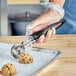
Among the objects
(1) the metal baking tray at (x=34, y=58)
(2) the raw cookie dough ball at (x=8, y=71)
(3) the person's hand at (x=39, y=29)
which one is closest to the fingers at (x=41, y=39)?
(3) the person's hand at (x=39, y=29)

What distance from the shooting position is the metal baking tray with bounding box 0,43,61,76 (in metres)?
0.75

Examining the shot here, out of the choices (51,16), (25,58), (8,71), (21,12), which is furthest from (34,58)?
(21,12)

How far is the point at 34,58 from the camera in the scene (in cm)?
85

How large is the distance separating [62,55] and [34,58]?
0.11 metres

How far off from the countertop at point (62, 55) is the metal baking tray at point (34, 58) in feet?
0.06

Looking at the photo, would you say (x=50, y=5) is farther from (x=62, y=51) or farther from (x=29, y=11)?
(x=29, y=11)

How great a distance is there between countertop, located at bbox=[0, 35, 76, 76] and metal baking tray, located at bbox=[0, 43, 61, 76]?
2 cm

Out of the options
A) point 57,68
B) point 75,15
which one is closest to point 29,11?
point 75,15

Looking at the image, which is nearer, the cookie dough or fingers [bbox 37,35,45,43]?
the cookie dough

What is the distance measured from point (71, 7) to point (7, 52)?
0.61m

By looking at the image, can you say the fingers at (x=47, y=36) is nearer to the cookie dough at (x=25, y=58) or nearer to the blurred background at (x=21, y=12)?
the cookie dough at (x=25, y=58)

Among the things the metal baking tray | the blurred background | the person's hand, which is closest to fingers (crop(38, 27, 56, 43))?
the person's hand

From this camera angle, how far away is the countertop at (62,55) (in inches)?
30.0

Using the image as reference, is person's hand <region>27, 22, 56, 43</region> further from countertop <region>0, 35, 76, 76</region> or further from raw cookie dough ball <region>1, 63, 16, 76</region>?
raw cookie dough ball <region>1, 63, 16, 76</region>
